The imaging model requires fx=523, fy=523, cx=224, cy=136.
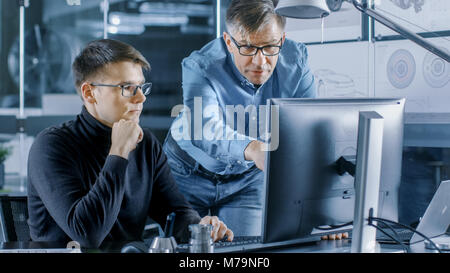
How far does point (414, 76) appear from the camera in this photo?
8.79 ft

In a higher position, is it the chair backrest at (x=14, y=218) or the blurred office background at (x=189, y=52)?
the blurred office background at (x=189, y=52)

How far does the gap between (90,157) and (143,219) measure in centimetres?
28

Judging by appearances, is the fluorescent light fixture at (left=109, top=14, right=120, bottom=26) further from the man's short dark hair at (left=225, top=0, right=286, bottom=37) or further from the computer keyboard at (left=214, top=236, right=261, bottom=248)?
the computer keyboard at (left=214, top=236, right=261, bottom=248)

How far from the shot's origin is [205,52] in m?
2.44

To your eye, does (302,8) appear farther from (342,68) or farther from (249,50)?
(342,68)

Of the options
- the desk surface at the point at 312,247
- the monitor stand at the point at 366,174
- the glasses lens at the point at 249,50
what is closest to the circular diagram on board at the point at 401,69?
the glasses lens at the point at 249,50

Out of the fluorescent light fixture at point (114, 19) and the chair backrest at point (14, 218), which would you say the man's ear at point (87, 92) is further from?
the fluorescent light fixture at point (114, 19)

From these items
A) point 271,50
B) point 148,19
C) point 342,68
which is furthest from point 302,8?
point 148,19

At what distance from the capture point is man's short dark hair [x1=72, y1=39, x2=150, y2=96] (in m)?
1.75

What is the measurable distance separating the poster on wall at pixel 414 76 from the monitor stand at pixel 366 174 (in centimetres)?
154

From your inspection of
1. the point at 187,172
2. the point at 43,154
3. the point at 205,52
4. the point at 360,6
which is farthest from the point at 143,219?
the point at 360,6

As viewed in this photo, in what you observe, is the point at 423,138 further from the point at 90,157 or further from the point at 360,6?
the point at 90,157

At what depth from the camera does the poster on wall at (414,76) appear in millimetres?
2625

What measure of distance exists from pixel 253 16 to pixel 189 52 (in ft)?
2.34
